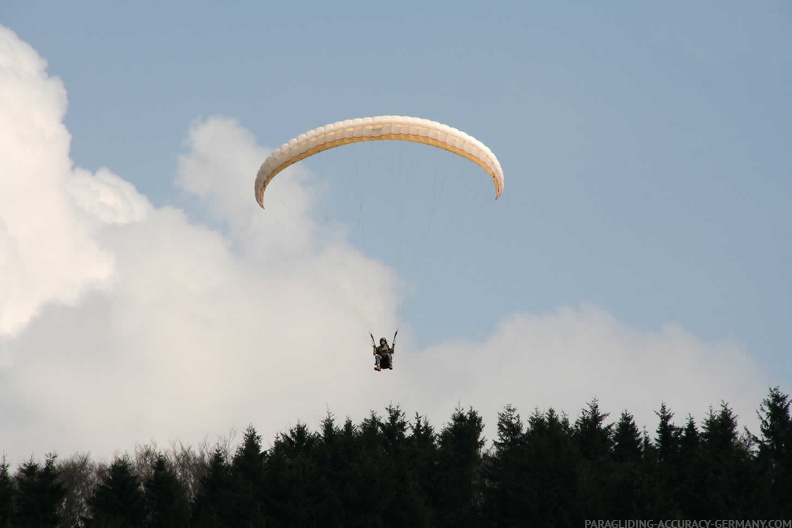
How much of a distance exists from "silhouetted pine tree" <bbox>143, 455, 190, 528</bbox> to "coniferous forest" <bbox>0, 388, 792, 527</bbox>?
5cm

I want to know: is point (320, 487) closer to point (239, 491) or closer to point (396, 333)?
point (239, 491)

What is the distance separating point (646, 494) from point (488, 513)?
676cm

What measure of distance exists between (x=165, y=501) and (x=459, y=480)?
1106 cm

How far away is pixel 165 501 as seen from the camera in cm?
3709

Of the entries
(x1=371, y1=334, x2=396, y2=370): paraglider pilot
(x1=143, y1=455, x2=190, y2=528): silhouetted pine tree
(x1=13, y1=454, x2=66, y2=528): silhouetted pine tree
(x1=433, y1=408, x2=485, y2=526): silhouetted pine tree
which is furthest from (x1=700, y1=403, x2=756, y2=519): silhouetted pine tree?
(x1=13, y1=454, x2=66, y2=528): silhouetted pine tree

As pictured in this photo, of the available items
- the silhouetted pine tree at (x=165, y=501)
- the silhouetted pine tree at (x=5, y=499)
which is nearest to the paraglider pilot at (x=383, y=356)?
the silhouetted pine tree at (x=165, y=501)

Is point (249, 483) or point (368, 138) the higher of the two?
point (368, 138)

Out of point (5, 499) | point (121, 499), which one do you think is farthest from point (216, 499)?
point (5, 499)

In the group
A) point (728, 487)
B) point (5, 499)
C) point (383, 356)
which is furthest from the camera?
point (5, 499)

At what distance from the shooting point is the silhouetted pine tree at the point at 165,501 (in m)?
35.7

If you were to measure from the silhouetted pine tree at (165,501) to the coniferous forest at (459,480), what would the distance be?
0.05 meters

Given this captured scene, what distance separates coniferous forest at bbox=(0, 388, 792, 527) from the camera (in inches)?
1201

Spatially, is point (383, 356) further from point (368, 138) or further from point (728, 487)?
point (728, 487)

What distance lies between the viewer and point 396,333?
89.9ft
